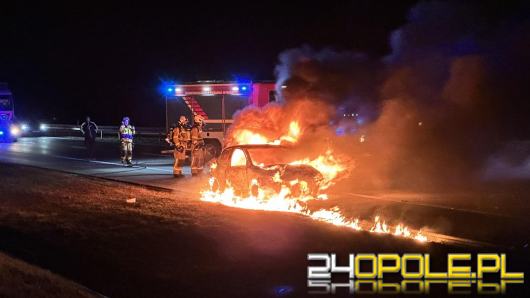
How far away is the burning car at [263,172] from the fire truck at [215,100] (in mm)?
7028

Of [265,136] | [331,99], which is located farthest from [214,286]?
[331,99]

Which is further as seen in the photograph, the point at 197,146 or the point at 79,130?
the point at 79,130

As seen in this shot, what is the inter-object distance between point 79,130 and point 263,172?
37819 millimetres

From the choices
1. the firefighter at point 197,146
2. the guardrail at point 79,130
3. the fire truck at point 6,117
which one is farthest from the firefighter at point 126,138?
the fire truck at point 6,117

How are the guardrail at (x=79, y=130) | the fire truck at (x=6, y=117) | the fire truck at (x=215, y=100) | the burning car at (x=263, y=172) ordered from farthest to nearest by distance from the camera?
the guardrail at (x=79, y=130)
the fire truck at (x=6, y=117)
the fire truck at (x=215, y=100)
the burning car at (x=263, y=172)

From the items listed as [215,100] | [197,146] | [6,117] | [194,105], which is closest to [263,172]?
[197,146]

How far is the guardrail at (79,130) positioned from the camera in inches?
1520

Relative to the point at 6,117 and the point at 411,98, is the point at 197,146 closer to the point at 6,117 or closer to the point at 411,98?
the point at 411,98

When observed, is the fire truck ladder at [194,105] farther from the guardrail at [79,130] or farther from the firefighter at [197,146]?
the guardrail at [79,130]

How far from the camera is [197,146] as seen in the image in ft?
53.4

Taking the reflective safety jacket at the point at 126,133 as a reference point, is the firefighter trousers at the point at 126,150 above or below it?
below

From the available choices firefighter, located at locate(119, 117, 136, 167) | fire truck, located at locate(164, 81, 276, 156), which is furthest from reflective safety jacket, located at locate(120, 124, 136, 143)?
fire truck, located at locate(164, 81, 276, 156)

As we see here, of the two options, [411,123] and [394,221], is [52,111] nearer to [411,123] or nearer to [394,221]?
[411,123]

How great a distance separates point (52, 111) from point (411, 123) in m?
63.0
